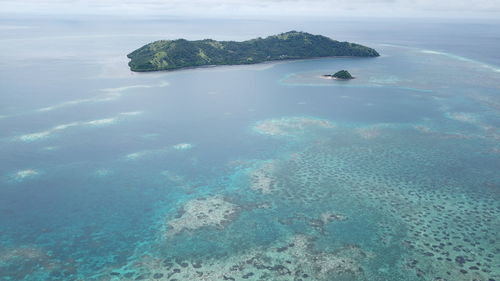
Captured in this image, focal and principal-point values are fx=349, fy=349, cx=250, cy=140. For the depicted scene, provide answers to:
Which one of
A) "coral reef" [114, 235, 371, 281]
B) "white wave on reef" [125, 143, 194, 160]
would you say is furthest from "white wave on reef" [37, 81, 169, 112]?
"coral reef" [114, 235, 371, 281]

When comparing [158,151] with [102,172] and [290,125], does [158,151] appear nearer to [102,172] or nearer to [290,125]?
[102,172]

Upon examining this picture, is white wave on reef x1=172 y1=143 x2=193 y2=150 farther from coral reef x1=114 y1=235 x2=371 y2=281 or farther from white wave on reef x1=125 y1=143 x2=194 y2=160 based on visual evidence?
coral reef x1=114 y1=235 x2=371 y2=281

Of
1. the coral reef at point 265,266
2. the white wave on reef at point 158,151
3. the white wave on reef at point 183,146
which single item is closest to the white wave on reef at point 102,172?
the white wave on reef at point 158,151

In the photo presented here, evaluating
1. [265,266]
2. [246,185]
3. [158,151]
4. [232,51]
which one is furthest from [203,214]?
[232,51]

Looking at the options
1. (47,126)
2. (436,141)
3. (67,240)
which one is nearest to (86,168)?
(67,240)

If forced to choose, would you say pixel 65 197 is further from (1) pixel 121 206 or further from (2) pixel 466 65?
(2) pixel 466 65

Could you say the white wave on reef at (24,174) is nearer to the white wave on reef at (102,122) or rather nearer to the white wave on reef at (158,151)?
the white wave on reef at (158,151)
